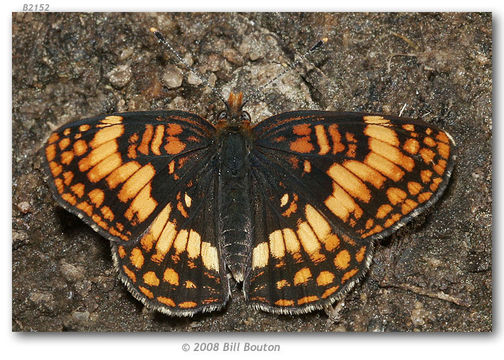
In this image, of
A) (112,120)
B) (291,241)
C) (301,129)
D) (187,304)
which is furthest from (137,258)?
(301,129)

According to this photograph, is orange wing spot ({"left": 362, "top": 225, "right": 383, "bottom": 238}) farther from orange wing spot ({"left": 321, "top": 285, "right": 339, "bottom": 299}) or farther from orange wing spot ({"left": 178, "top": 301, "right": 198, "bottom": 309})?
orange wing spot ({"left": 178, "top": 301, "right": 198, "bottom": 309})

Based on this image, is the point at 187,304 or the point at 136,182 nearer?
the point at 136,182

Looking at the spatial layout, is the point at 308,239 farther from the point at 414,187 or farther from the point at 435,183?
the point at 435,183

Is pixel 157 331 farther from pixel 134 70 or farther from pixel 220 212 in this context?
pixel 134 70

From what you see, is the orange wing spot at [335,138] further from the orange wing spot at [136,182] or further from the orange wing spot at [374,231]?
the orange wing spot at [136,182]

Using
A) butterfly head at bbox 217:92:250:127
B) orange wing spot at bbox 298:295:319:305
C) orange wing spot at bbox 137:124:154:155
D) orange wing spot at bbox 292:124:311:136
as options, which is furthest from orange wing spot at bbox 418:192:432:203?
orange wing spot at bbox 137:124:154:155

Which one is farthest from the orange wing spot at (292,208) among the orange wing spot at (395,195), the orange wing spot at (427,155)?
the orange wing spot at (427,155)
